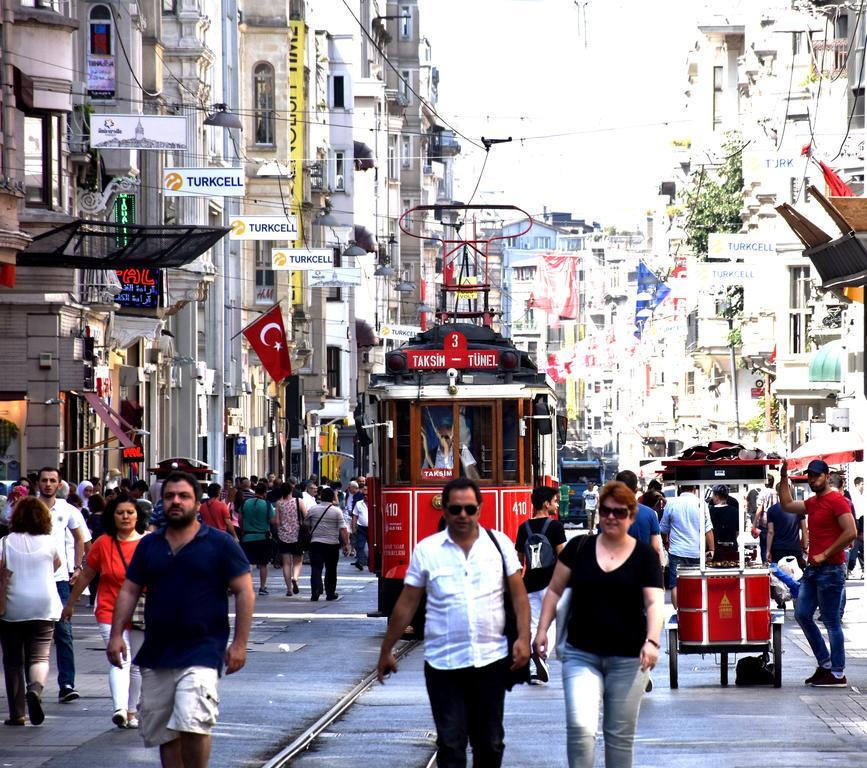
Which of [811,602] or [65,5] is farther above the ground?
[65,5]

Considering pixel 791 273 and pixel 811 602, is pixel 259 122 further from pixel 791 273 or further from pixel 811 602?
pixel 811 602

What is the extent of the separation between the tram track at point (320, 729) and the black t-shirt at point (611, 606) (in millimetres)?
2656

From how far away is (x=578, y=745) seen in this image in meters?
9.55

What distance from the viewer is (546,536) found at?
1666 cm

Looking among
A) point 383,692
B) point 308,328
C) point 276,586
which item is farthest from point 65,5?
point 308,328

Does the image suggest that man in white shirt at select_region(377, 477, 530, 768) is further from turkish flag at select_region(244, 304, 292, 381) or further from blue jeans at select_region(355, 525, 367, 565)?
turkish flag at select_region(244, 304, 292, 381)

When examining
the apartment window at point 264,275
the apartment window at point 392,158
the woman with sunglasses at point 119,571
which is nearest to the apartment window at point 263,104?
the apartment window at point 264,275

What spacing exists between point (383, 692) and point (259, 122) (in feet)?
153

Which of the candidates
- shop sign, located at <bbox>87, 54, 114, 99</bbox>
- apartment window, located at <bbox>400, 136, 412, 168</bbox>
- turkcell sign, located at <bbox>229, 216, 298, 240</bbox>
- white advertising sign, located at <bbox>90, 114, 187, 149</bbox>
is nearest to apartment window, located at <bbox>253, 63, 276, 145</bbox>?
shop sign, located at <bbox>87, 54, 114, 99</bbox>

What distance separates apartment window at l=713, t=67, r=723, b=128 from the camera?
3401 inches

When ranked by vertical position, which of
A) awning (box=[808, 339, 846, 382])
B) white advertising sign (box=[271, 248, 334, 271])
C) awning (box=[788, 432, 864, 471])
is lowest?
awning (box=[788, 432, 864, 471])

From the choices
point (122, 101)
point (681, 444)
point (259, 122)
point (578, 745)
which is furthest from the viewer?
point (681, 444)

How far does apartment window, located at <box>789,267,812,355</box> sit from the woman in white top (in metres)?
43.1

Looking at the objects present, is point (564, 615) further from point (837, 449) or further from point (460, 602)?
point (837, 449)
